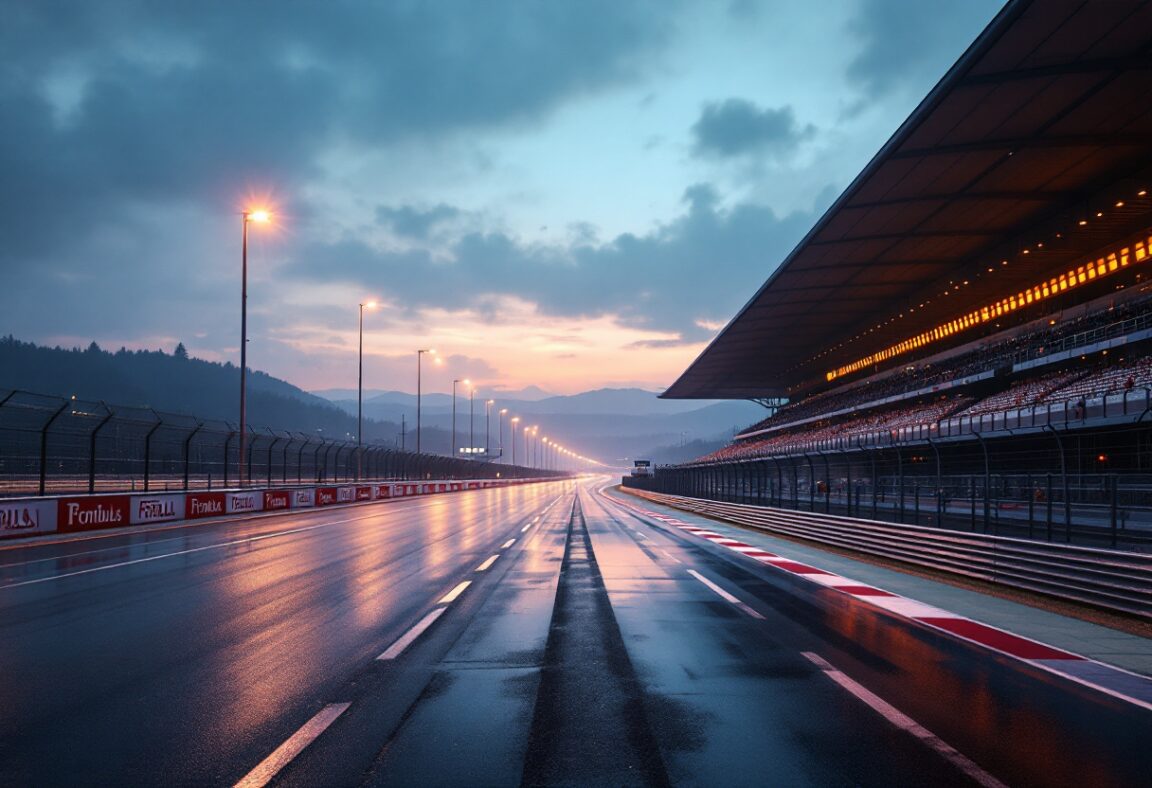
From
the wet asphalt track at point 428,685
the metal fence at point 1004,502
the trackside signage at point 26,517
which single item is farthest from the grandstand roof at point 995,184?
the trackside signage at point 26,517

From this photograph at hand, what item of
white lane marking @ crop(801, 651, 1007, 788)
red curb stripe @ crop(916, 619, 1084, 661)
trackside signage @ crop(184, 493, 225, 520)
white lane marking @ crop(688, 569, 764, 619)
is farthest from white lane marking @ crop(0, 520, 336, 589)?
red curb stripe @ crop(916, 619, 1084, 661)

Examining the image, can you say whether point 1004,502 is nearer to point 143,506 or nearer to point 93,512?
point 93,512

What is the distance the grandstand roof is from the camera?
1872 cm

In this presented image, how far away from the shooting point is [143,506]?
22.2 metres

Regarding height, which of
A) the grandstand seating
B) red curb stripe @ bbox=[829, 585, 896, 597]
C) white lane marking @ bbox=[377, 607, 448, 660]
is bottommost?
red curb stripe @ bbox=[829, 585, 896, 597]

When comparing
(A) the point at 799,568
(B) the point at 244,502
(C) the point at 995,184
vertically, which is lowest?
(A) the point at 799,568

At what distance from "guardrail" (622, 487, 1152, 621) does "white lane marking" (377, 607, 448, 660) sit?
304 inches

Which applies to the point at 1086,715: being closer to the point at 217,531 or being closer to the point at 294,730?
the point at 294,730

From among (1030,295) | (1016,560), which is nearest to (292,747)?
(1016,560)

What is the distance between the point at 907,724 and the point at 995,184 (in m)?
28.4

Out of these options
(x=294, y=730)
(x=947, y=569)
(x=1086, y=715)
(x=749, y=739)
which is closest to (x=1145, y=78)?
(x=947, y=569)

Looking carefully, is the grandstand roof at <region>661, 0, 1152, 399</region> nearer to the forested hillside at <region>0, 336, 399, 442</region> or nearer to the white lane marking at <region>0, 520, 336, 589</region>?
the white lane marking at <region>0, 520, 336, 589</region>

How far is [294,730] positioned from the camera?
4910 mm

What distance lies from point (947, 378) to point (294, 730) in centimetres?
4495
